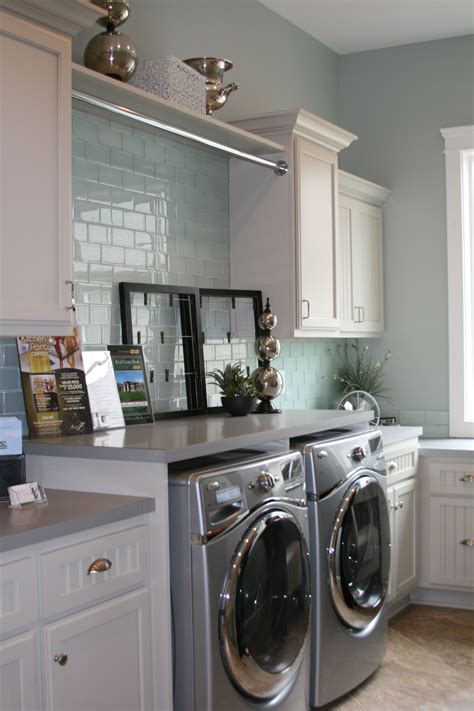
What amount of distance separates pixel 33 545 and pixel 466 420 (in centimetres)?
352

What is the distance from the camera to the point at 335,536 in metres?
3.13

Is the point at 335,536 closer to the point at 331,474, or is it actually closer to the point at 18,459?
the point at 331,474

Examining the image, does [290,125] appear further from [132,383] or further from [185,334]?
[132,383]

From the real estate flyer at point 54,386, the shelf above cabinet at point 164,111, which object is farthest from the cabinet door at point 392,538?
the real estate flyer at point 54,386

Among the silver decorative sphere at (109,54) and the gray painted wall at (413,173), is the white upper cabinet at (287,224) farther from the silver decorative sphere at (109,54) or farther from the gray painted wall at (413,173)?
the gray painted wall at (413,173)

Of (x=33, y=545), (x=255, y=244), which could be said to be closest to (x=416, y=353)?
(x=255, y=244)

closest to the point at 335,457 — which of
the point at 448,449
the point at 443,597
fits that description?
the point at 448,449

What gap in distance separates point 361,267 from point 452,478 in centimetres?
128

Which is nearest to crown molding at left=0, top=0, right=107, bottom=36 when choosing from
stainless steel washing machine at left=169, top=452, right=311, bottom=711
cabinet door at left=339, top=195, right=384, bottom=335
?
stainless steel washing machine at left=169, top=452, right=311, bottom=711

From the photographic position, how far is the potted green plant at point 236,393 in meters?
3.47

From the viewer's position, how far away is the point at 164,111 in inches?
122

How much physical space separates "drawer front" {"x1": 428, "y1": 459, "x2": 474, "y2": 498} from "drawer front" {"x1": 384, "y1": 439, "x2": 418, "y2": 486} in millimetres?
107

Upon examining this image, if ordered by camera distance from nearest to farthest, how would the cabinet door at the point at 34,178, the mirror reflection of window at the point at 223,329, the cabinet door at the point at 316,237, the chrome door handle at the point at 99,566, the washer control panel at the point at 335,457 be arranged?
the chrome door handle at the point at 99,566, the cabinet door at the point at 34,178, the washer control panel at the point at 335,457, the mirror reflection of window at the point at 223,329, the cabinet door at the point at 316,237

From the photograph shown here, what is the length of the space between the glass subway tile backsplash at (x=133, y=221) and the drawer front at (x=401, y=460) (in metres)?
0.81
